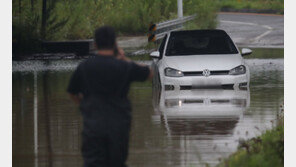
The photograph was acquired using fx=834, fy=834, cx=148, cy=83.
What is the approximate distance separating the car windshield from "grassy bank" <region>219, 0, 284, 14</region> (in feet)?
137

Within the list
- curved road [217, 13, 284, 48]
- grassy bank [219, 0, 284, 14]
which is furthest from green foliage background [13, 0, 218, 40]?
grassy bank [219, 0, 284, 14]

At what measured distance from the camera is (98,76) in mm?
6816

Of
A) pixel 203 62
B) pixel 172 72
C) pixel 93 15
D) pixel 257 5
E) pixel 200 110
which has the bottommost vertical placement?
pixel 257 5

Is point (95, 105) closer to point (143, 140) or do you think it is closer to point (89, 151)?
Result: point (89, 151)

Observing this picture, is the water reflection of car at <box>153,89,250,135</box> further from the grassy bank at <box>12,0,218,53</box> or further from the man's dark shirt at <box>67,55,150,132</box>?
the grassy bank at <box>12,0,218,53</box>

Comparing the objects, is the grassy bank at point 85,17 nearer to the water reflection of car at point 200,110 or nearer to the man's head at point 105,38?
the water reflection of car at point 200,110

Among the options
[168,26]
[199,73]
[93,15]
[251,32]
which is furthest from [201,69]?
[251,32]

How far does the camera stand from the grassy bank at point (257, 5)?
61562mm

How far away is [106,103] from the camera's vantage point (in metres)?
6.80

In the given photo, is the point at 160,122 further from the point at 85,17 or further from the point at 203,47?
the point at 85,17

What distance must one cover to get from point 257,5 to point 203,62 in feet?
160

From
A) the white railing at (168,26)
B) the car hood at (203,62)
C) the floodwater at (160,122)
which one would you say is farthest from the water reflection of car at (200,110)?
the white railing at (168,26)
